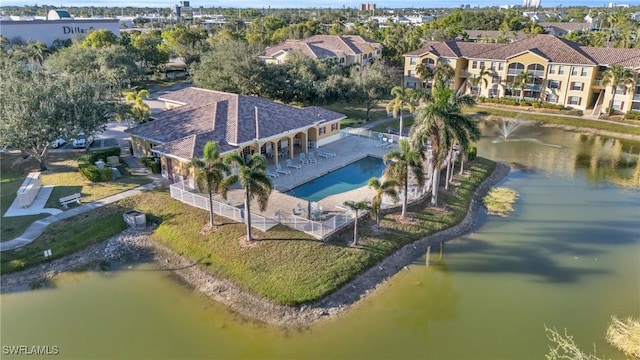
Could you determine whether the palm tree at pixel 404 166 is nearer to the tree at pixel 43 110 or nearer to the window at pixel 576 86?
the tree at pixel 43 110

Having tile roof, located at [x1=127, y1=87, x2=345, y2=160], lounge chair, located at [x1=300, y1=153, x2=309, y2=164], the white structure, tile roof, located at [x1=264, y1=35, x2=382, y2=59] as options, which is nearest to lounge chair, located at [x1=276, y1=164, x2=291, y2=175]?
lounge chair, located at [x1=300, y1=153, x2=309, y2=164]

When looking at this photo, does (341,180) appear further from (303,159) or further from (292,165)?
(303,159)

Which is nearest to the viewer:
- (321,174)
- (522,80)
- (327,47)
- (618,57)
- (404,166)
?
(404,166)

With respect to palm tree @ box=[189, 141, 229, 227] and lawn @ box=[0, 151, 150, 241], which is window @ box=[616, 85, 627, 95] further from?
lawn @ box=[0, 151, 150, 241]

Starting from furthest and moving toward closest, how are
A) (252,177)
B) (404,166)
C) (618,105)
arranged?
(618,105)
(404,166)
(252,177)

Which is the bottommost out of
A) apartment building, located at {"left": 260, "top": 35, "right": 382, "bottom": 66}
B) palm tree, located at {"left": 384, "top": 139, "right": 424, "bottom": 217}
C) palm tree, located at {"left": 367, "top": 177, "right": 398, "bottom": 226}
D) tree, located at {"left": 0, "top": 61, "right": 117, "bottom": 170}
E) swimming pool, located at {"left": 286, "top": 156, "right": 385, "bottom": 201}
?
swimming pool, located at {"left": 286, "top": 156, "right": 385, "bottom": 201}

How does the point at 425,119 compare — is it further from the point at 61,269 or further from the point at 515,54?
the point at 515,54

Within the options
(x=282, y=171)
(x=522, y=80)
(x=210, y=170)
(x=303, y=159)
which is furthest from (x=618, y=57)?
(x=210, y=170)
